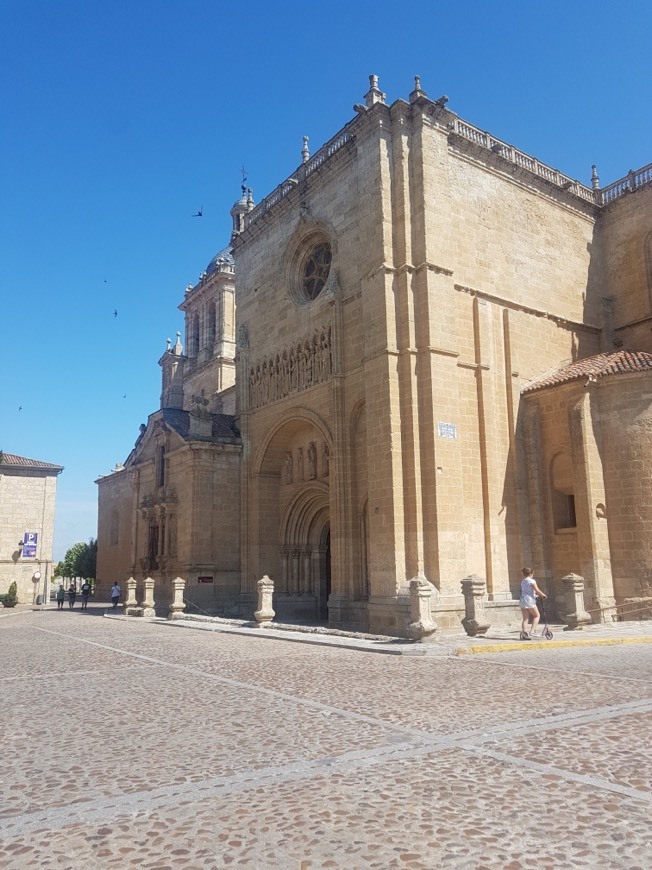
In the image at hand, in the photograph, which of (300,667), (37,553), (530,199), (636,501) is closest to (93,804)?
(300,667)

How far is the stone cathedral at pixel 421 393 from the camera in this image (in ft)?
60.0

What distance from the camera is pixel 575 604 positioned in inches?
635

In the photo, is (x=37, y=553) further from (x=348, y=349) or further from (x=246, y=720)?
(x=246, y=720)

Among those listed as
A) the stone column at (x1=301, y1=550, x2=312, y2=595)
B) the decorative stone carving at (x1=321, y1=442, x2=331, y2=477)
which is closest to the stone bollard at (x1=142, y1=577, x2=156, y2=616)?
the stone column at (x1=301, y1=550, x2=312, y2=595)

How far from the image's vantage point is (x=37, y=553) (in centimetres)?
4691

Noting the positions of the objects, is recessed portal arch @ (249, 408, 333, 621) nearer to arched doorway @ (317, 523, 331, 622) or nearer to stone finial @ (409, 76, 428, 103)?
arched doorway @ (317, 523, 331, 622)

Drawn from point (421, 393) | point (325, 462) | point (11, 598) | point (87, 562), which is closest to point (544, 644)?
point (421, 393)

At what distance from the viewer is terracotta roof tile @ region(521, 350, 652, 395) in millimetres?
18672

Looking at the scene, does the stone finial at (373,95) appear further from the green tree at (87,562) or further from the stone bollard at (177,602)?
the green tree at (87,562)

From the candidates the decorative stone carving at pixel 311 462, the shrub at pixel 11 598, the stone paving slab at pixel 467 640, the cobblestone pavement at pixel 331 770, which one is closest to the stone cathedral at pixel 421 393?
the decorative stone carving at pixel 311 462

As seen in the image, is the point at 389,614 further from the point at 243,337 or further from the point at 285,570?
the point at 243,337

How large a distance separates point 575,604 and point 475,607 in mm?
3129

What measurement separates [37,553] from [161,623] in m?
28.0

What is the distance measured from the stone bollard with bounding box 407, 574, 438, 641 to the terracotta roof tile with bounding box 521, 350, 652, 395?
8.39 meters
